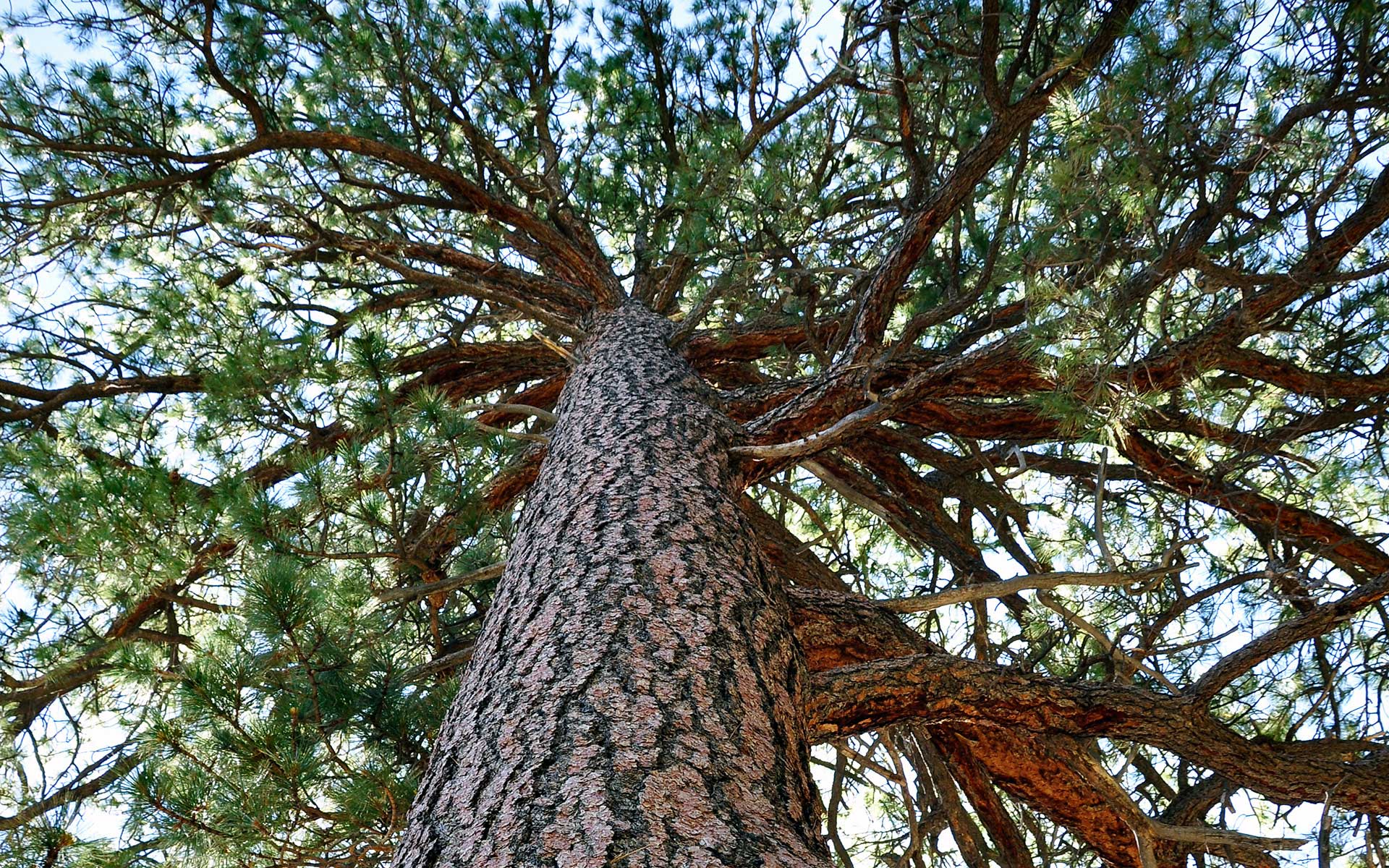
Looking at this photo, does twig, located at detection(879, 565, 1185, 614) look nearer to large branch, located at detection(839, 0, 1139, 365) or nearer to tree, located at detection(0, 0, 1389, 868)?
tree, located at detection(0, 0, 1389, 868)

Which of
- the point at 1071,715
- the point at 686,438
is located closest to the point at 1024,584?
the point at 1071,715

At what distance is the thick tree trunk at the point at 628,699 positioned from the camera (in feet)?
3.49

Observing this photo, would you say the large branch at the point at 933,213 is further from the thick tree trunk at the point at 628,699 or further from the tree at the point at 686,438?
the thick tree trunk at the point at 628,699

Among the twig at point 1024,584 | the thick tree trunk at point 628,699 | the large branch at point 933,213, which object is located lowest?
the thick tree trunk at point 628,699

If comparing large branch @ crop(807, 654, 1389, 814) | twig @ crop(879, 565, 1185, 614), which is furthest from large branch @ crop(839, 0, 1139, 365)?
large branch @ crop(807, 654, 1389, 814)

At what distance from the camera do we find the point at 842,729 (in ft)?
6.00

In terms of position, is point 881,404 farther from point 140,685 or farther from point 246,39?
point 246,39

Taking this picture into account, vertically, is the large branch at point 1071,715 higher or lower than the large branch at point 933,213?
lower

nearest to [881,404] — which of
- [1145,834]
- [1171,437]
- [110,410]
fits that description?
[1145,834]

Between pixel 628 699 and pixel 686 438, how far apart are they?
3.76 feet

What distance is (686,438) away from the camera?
7.73 ft

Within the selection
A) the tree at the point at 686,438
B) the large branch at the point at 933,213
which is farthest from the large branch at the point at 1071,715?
the large branch at the point at 933,213

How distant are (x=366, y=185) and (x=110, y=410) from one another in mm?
1274

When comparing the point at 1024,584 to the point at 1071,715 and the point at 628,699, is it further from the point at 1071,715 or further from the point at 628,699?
the point at 628,699
